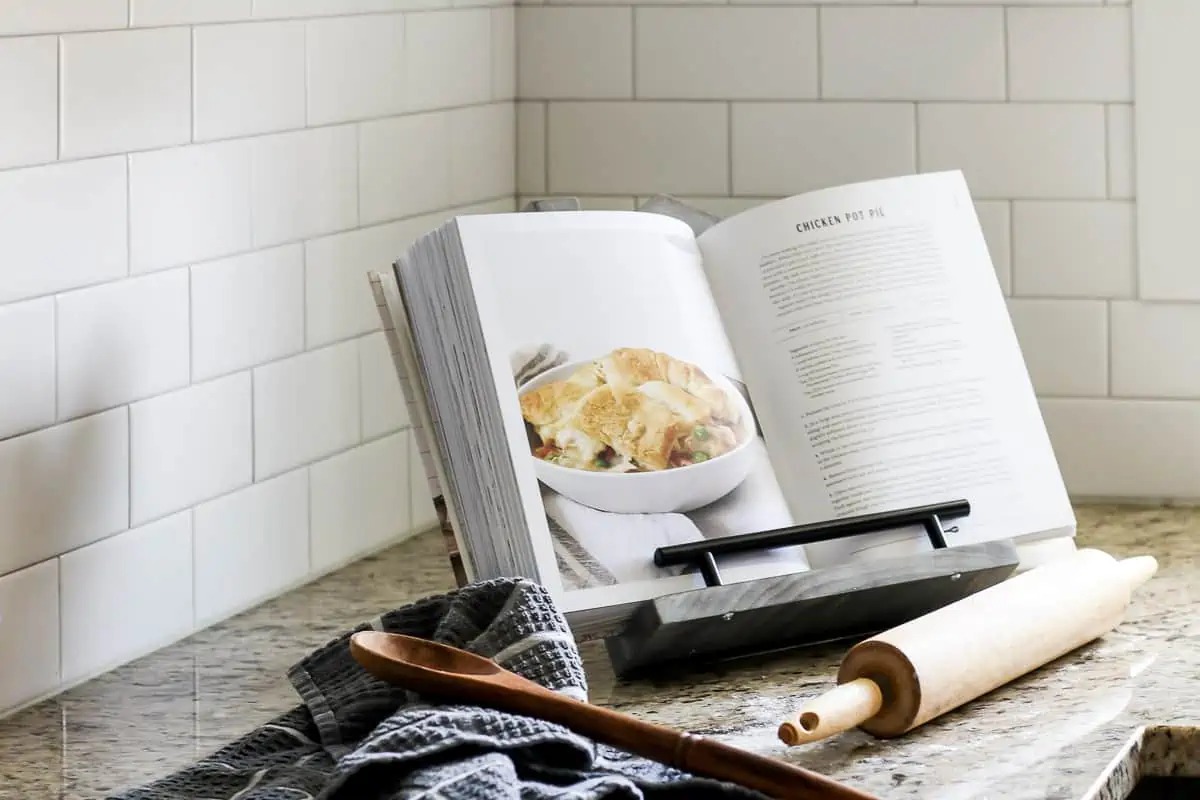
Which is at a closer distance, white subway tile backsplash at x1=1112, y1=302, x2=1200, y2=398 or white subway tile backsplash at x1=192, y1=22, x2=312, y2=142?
white subway tile backsplash at x1=192, y1=22, x2=312, y2=142

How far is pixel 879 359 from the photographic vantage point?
45.1 inches

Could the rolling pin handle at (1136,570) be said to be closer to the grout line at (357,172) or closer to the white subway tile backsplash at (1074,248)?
the white subway tile backsplash at (1074,248)

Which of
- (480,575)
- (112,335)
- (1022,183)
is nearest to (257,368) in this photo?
(112,335)

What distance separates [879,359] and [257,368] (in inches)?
18.7

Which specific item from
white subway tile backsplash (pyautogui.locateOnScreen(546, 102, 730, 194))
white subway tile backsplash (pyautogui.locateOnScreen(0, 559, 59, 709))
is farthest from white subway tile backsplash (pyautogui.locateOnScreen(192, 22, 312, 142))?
white subway tile backsplash (pyautogui.locateOnScreen(546, 102, 730, 194))

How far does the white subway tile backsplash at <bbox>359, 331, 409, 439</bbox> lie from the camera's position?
142 centimetres

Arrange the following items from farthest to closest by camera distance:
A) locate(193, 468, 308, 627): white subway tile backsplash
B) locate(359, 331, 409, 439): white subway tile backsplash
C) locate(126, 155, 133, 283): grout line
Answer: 1. locate(359, 331, 409, 439): white subway tile backsplash
2. locate(193, 468, 308, 627): white subway tile backsplash
3. locate(126, 155, 133, 283): grout line

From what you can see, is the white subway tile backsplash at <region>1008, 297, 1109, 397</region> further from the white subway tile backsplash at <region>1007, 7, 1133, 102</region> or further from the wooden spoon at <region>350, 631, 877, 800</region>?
the wooden spoon at <region>350, 631, 877, 800</region>

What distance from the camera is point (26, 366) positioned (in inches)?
39.7

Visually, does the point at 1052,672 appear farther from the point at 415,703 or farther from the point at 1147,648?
the point at 415,703

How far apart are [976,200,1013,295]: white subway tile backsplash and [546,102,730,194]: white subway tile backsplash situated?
0.86ft

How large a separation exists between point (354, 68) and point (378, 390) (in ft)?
0.92

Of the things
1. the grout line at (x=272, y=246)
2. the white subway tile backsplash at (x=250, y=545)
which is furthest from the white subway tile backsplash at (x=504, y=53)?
the white subway tile backsplash at (x=250, y=545)

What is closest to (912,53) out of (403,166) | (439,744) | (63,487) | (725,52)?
(725,52)
